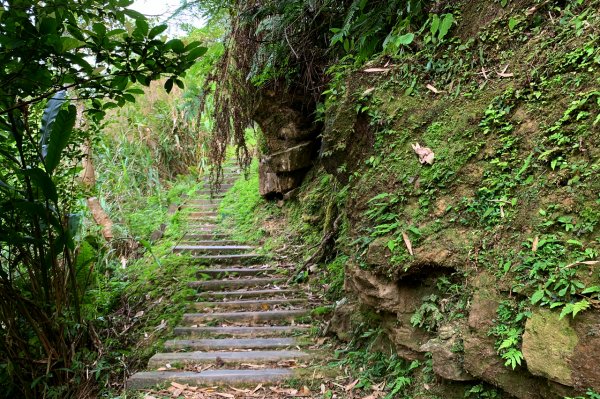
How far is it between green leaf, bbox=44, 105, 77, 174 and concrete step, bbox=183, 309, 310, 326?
2.53 metres

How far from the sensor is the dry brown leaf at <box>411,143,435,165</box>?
289 centimetres

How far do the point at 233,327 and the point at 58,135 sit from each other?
2758mm

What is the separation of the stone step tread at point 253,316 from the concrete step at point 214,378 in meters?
1.10

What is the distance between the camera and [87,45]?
1.79 metres

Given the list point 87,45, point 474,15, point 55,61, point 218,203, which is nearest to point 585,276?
point 474,15

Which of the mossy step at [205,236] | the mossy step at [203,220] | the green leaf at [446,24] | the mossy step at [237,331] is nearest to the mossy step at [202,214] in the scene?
the mossy step at [203,220]

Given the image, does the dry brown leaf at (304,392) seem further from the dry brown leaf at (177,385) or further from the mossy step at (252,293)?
the mossy step at (252,293)

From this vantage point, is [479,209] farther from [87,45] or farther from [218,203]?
[218,203]

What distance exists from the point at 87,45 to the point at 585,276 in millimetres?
2574

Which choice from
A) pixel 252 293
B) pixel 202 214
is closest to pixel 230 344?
pixel 252 293

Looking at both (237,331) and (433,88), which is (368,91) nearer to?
(433,88)

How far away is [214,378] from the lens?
348 centimetres

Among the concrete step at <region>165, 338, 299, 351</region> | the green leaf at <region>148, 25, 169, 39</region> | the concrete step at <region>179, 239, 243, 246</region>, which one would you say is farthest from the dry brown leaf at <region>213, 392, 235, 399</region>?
the concrete step at <region>179, 239, 243, 246</region>

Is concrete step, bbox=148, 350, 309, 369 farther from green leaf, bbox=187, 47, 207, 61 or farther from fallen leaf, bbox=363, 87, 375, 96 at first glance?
green leaf, bbox=187, 47, 207, 61
